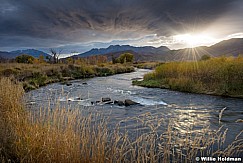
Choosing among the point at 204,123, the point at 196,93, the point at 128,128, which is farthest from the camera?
the point at 196,93

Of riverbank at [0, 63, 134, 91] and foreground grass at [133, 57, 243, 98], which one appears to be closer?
foreground grass at [133, 57, 243, 98]

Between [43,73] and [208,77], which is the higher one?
[43,73]

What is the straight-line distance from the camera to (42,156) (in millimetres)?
3982

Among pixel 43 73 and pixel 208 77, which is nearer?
pixel 208 77

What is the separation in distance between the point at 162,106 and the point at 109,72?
2967cm

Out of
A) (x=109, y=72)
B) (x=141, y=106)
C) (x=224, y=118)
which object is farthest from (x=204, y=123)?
(x=109, y=72)

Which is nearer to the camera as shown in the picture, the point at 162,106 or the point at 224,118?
the point at 224,118

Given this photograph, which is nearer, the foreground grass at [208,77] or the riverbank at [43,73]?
the foreground grass at [208,77]

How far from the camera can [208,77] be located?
1852 cm

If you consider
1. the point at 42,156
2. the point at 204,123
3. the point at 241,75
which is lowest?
the point at 204,123

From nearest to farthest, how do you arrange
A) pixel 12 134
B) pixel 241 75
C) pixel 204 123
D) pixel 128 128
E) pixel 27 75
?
1. pixel 12 134
2. pixel 128 128
3. pixel 204 123
4. pixel 241 75
5. pixel 27 75

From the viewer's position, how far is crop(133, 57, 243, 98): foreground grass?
16.0 meters

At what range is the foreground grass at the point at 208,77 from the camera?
16017 millimetres

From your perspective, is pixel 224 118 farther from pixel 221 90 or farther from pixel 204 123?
pixel 221 90
